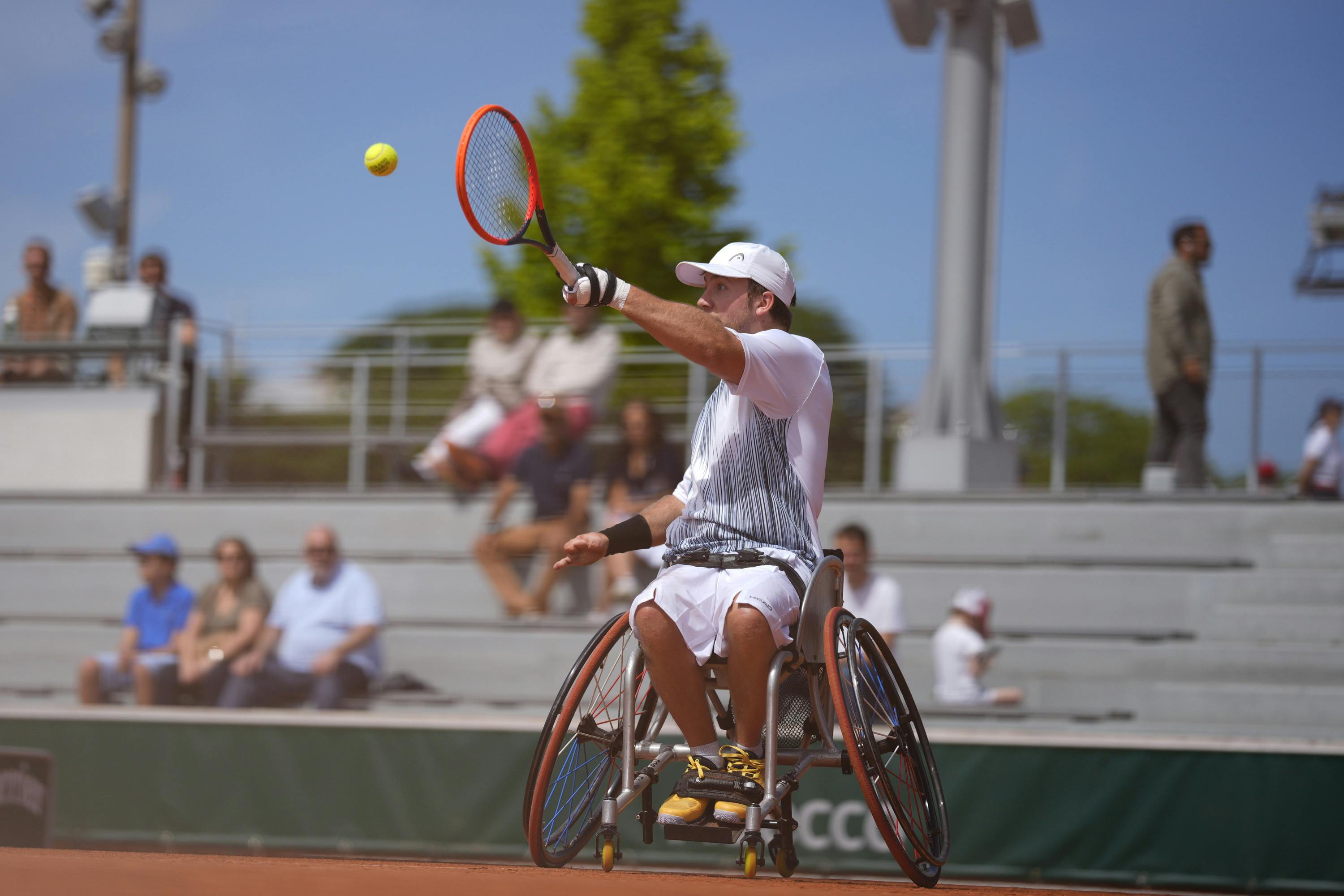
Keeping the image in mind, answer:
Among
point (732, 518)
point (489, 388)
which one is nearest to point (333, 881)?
point (732, 518)

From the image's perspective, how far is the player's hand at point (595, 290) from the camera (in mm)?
3914

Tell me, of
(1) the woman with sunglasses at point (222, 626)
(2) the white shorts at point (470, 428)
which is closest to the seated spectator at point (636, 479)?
(2) the white shorts at point (470, 428)

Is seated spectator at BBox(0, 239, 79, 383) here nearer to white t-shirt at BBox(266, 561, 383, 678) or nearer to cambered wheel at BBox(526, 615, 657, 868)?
white t-shirt at BBox(266, 561, 383, 678)

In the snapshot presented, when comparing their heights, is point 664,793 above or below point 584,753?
below

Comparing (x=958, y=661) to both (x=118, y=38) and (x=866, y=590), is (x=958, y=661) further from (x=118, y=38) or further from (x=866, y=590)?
(x=118, y=38)

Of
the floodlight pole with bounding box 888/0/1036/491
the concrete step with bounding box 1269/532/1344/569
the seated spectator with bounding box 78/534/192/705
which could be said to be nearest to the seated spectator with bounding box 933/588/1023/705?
the concrete step with bounding box 1269/532/1344/569

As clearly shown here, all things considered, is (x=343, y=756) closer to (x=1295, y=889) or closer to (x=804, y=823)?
(x=804, y=823)

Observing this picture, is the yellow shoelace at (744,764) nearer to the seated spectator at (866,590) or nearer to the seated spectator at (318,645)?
the seated spectator at (866,590)

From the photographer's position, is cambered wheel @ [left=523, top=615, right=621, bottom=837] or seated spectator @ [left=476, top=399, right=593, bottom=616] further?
seated spectator @ [left=476, top=399, right=593, bottom=616]

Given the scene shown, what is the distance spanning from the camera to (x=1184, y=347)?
966 centimetres

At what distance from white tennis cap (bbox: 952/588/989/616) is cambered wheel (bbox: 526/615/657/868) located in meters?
4.07

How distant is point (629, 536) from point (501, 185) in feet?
3.55

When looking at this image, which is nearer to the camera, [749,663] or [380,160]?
[749,663]

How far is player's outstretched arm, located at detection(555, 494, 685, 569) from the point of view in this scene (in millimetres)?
4227
